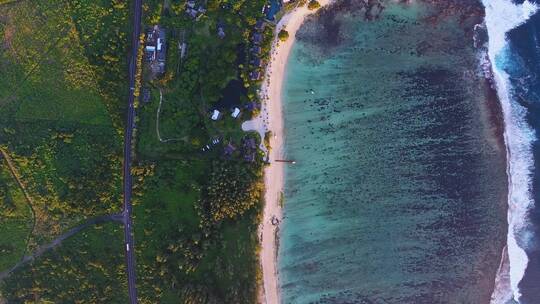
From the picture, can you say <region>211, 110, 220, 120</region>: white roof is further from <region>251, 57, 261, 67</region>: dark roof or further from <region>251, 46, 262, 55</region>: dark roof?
<region>251, 46, 262, 55</region>: dark roof

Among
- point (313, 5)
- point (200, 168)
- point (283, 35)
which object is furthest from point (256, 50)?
point (200, 168)

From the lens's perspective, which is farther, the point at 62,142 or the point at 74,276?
the point at 62,142

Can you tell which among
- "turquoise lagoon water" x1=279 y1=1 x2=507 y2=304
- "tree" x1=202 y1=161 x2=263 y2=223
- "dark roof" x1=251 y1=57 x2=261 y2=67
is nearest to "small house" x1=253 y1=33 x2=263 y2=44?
"dark roof" x1=251 y1=57 x2=261 y2=67

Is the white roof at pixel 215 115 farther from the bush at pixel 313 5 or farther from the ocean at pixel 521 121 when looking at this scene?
the ocean at pixel 521 121

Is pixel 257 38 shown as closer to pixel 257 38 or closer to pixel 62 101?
pixel 257 38

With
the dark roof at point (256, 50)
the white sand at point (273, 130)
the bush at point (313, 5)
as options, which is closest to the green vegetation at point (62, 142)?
the dark roof at point (256, 50)

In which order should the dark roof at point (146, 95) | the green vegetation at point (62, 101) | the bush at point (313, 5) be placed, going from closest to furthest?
the green vegetation at point (62, 101), the dark roof at point (146, 95), the bush at point (313, 5)

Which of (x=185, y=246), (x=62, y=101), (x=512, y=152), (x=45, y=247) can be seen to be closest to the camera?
(x=185, y=246)

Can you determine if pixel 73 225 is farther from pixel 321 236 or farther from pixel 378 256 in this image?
pixel 378 256
